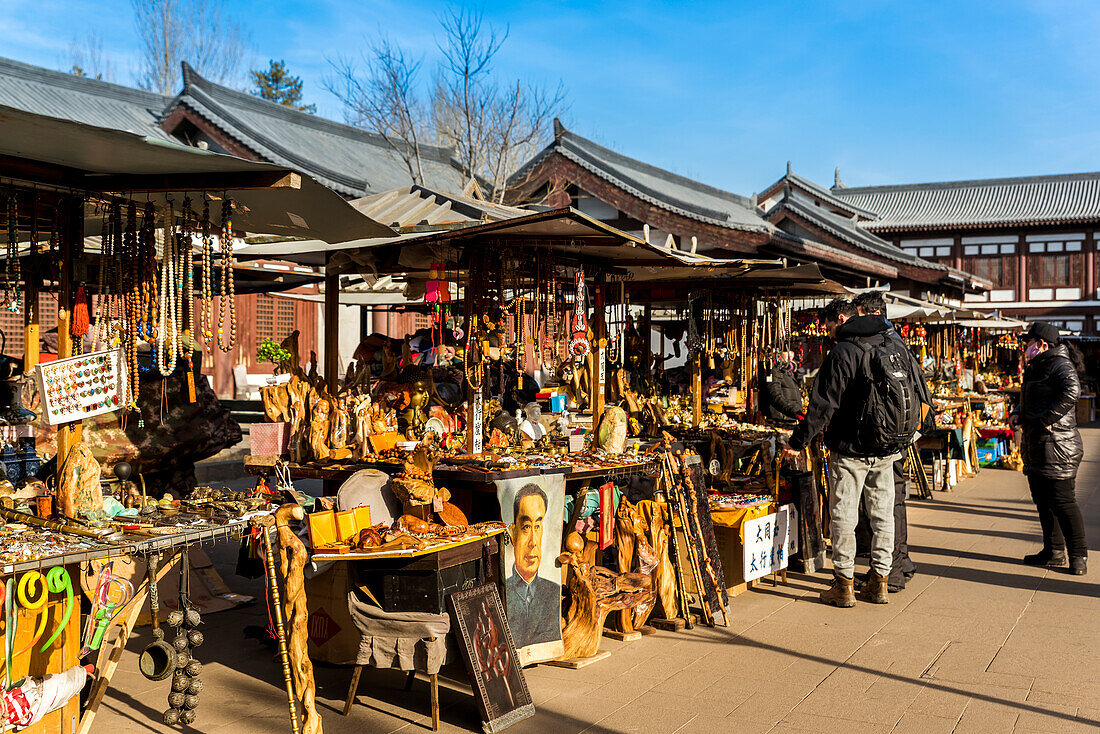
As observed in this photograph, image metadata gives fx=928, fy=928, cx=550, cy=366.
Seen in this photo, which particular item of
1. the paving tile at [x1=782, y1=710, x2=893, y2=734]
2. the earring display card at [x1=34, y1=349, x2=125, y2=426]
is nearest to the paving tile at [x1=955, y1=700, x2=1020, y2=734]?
the paving tile at [x1=782, y1=710, x2=893, y2=734]

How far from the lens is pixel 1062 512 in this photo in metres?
6.21

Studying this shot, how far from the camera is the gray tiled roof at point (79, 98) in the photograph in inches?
659

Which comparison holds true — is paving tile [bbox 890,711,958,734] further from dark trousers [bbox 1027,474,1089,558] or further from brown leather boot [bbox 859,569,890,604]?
dark trousers [bbox 1027,474,1089,558]

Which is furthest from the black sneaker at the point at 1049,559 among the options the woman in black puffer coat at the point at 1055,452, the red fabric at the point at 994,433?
the red fabric at the point at 994,433

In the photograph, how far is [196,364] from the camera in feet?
20.1

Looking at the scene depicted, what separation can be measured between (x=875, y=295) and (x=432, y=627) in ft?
11.3

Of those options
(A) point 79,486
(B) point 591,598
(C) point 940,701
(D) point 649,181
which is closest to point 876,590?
(C) point 940,701

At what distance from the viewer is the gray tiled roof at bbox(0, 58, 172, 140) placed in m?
16.8

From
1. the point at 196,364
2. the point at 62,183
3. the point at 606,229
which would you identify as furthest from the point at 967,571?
the point at 62,183

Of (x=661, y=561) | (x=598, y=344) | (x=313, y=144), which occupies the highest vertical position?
(x=313, y=144)

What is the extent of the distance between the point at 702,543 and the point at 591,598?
880 mm

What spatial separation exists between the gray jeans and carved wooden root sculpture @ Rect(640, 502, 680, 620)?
109 centimetres

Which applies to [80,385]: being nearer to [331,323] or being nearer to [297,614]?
[297,614]

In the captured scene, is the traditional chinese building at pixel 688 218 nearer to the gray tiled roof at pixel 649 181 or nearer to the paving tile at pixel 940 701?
the gray tiled roof at pixel 649 181
